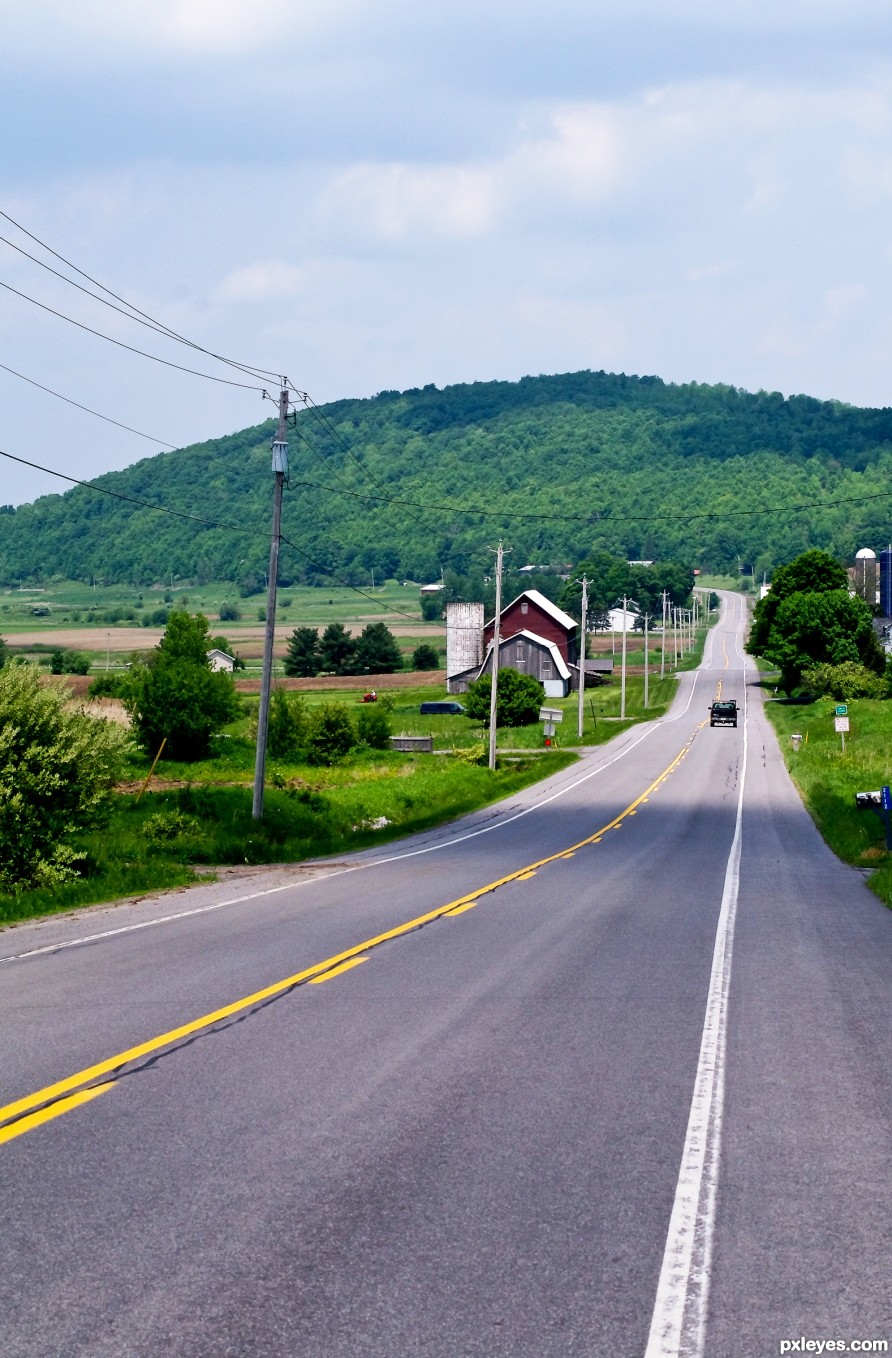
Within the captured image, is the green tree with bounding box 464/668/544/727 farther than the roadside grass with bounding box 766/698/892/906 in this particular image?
Yes

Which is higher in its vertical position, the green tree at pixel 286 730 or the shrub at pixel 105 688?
the shrub at pixel 105 688

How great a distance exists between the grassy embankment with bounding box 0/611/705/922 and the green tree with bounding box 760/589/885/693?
14.9 m

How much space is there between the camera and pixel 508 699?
9075 cm

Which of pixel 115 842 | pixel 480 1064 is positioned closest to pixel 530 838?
pixel 115 842

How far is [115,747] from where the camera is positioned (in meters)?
24.3

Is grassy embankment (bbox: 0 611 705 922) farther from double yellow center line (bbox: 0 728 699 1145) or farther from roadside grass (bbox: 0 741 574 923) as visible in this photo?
double yellow center line (bbox: 0 728 699 1145)

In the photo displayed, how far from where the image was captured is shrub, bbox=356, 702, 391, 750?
75000 mm

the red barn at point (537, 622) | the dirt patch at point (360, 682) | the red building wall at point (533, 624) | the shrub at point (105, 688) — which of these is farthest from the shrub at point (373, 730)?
the red building wall at point (533, 624)

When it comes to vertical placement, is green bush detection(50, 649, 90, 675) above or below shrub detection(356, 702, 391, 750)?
above

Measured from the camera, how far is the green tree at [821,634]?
109 meters

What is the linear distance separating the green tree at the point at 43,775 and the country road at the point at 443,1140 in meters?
5.79

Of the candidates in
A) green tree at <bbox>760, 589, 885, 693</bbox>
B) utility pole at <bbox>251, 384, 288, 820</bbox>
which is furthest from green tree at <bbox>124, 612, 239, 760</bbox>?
green tree at <bbox>760, 589, 885, 693</bbox>

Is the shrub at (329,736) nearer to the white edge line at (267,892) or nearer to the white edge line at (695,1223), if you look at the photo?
the white edge line at (267,892)

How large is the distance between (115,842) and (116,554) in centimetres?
14346
